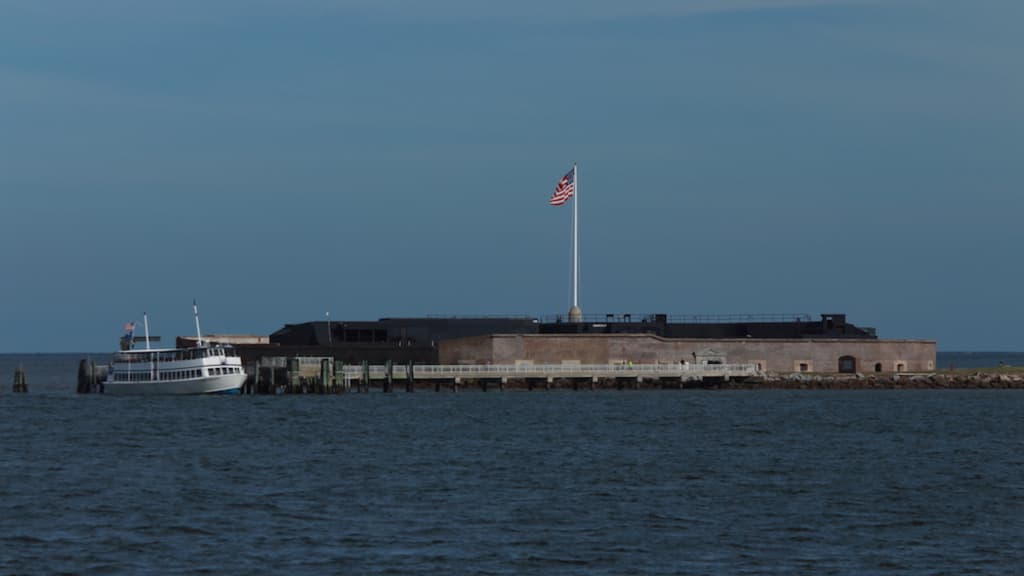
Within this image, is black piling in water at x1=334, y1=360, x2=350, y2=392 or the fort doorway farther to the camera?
the fort doorway

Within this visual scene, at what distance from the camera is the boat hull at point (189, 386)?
10431 centimetres

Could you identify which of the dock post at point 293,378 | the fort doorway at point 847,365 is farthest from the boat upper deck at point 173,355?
the fort doorway at point 847,365

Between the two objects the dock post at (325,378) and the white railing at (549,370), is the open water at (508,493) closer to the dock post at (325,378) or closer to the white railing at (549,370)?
the dock post at (325,378)

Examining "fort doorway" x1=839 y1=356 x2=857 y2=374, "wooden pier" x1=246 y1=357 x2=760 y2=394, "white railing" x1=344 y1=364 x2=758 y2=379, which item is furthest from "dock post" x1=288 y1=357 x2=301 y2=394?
"fort doorway" x1=839 y1=356 x2=857 y2=374

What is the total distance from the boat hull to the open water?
1380 cm

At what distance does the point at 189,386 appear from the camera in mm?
104688

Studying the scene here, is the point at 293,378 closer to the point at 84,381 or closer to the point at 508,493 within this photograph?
the point at 84,381

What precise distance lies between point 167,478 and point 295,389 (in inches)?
2086

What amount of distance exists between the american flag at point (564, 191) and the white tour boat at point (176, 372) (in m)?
25.7

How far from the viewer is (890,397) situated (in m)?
111

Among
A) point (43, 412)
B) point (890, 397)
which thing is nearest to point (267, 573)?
point (43, 412)

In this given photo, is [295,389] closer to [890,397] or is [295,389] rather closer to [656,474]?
[890,397]

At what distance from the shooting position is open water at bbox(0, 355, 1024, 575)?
3722cm

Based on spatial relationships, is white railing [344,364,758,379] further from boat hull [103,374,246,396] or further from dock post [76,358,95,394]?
dock post [76,358,95,394]
